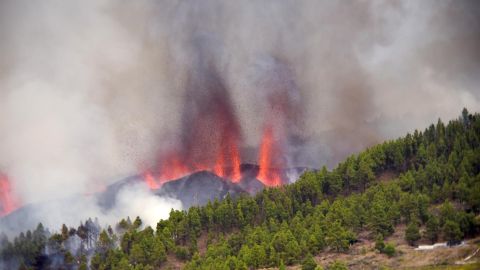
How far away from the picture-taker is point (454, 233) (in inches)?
7594

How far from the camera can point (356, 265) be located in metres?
199

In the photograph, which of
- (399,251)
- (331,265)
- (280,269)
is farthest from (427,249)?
(280,269)

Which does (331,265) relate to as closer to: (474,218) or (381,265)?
(381,265)

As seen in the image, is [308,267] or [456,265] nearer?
[456,265]

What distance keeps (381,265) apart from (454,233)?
752 inches

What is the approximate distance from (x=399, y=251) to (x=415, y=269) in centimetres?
1098

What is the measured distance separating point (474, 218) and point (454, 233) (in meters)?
7.46

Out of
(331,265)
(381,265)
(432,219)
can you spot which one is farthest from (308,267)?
(432,219)

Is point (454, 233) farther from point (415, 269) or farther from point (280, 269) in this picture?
point (280, 269)

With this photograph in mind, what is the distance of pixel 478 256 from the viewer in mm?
185000

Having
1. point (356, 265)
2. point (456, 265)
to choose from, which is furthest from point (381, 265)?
point (456, 265)

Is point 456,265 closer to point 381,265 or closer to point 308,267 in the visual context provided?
point 381,265

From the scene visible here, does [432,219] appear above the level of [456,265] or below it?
above

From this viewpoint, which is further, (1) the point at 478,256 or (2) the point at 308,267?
(2) the point at 308,267
